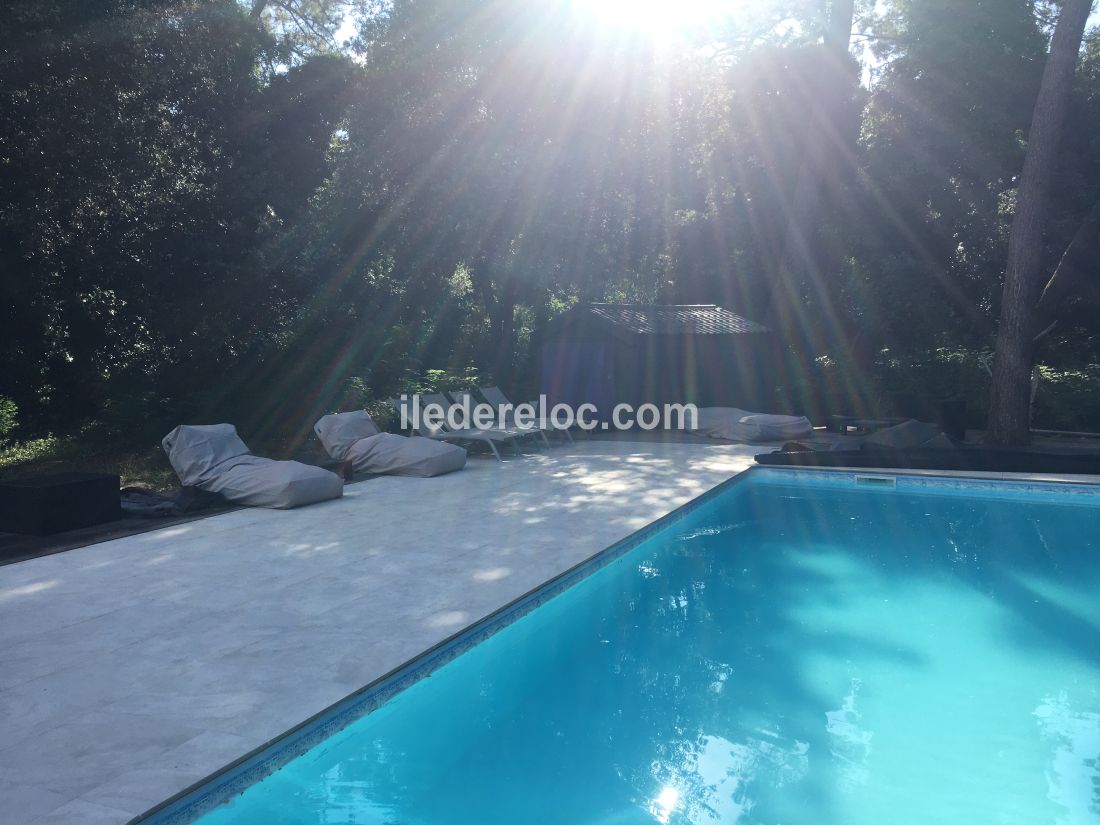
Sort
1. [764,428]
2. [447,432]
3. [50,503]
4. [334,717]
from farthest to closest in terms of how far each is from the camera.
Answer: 1. [764,428]
2. [447,432]
3. [50,503]
4. [334,717]

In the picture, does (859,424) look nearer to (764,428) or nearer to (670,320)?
(764,428)

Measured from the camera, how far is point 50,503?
679 cm

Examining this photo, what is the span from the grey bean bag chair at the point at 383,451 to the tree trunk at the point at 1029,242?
8.58 m

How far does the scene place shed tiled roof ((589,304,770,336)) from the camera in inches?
625

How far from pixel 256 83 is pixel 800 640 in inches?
577

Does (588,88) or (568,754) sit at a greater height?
(588,88)

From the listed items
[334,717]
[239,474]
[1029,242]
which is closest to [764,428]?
[1029,242]

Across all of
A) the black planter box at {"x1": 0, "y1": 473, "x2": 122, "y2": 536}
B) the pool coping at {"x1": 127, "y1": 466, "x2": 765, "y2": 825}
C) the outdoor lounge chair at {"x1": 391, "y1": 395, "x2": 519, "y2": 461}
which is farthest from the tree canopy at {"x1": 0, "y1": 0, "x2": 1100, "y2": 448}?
the pool coping at {"x1": 127, "y1": 466, "x2": 765, "y2": 825}

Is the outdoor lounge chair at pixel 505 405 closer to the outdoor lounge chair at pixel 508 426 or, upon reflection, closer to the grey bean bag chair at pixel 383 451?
the outdoor lounge chair at pixel 508 426

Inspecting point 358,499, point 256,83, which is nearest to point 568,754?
point 358,499

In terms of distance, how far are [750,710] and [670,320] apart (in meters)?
12.7

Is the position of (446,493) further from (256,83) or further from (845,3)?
(845,3)

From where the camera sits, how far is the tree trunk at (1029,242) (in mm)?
12023

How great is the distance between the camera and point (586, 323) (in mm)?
16016
